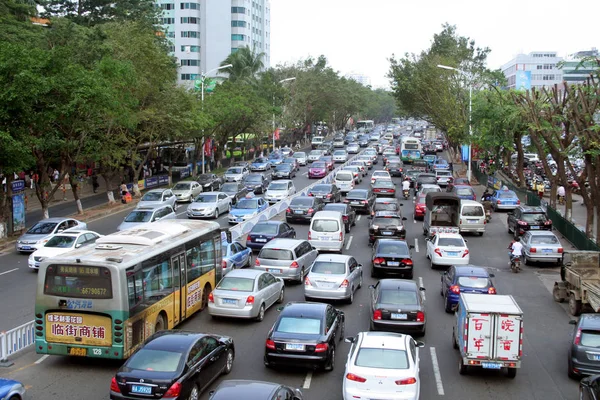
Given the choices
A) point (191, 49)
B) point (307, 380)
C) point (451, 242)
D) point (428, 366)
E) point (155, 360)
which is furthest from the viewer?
point (191, 49)

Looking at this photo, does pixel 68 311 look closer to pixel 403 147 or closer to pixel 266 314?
pixel 266 314

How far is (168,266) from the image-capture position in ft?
56.1

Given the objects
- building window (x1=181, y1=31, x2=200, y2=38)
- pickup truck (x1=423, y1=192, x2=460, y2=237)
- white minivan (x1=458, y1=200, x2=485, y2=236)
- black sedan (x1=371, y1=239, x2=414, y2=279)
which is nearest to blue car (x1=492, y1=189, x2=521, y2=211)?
white minivan (x1=458, y1=200, x2=485, y2=236)

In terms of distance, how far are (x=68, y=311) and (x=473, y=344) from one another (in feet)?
29.1

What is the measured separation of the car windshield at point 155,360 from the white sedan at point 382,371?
321 cm

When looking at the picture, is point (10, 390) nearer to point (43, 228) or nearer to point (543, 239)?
point (43, 228)

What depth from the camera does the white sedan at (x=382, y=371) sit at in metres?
12.1

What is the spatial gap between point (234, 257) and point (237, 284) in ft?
18.6

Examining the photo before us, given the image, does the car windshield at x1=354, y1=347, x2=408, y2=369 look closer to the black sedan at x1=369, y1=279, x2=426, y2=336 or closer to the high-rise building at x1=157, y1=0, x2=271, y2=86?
the black sedan at x1=369, y1=279, x2=426, y2=336

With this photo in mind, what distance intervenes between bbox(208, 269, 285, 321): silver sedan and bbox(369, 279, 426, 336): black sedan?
3309 mm

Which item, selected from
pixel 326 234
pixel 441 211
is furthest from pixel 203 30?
pixel 326 234

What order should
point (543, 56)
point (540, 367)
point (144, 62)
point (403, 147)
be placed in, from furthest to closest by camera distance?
point (543, 56)
point (403, 147)
point (144, 62)
point (540, 367)

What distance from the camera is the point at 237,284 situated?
18.5 meters

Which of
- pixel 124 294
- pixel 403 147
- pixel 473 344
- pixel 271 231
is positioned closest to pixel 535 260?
pixel 271 231
